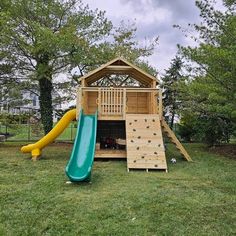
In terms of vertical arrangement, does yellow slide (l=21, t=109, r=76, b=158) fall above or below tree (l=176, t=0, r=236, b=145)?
below

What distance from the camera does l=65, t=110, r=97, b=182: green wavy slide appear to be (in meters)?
6.32

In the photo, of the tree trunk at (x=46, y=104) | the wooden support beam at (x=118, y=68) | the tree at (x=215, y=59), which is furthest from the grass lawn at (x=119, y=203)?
the tree trunk at (x=46, y=104)

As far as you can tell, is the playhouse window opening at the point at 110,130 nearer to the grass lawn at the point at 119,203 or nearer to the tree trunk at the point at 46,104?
the tree trunk at the point at 46,104

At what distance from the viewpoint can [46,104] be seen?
14.8 metres

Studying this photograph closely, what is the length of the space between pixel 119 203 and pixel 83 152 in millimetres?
2766

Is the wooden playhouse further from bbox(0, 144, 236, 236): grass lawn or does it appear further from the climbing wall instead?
bbox(0, 144, 236, 236): grass lawn

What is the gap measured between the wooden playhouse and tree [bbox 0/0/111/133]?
74.1 inches

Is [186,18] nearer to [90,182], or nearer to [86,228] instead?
[90,182]

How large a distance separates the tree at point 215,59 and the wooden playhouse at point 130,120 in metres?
1.48

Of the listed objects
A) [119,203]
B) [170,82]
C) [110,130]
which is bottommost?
[119,203]

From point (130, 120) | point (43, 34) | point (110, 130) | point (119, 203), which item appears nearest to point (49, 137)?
point (130, 120)

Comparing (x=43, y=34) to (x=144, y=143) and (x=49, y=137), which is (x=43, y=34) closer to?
(x=49, y=137)

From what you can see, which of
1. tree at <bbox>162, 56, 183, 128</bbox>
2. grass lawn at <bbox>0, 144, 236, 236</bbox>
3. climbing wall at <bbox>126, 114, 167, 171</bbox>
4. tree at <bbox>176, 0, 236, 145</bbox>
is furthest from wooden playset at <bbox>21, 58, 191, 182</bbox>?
tree at <bbox>162, 56, 183, 128</bbox>

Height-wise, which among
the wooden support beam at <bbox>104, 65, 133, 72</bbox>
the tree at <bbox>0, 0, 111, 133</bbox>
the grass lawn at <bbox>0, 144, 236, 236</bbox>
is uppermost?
the tree at <bbox>0, 0, 111, 133</bbox>
